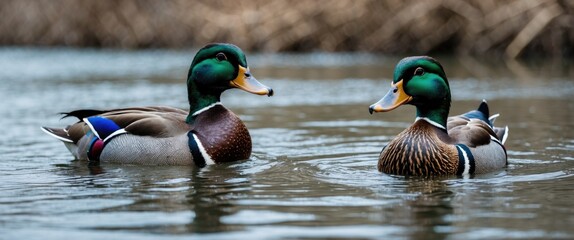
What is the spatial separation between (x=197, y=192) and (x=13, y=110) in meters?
8.04

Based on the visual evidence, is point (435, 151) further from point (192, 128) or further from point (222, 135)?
point (192, 128)

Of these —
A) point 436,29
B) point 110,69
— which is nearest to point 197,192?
point 110,69

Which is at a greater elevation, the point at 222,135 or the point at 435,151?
the point at 222,135

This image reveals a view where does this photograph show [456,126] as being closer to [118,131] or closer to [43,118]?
[118,131]

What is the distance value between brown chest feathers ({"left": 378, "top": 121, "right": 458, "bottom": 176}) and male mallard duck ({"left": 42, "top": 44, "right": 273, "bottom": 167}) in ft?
4.43

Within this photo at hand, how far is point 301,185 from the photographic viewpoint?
25.3ft

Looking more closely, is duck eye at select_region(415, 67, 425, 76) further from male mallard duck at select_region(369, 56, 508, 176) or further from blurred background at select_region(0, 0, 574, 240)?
blurred background at select_region(0, 0, 574, 240)

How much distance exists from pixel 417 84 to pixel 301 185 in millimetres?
1264

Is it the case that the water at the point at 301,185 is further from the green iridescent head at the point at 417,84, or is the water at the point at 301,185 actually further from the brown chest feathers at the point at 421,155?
the green iridescent head at the point at 417,84

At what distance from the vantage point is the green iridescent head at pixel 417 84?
8125 millimetres

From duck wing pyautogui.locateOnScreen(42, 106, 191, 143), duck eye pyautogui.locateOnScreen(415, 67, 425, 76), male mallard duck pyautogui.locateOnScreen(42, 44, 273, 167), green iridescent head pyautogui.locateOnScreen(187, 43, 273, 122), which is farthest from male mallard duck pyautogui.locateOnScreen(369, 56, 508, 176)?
duck wing pyautogui.locateOnScreen(42, 106, 191, 143)

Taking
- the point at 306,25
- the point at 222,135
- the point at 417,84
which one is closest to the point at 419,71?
the point at 417,84

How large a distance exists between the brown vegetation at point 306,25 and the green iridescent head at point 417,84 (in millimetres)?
14699

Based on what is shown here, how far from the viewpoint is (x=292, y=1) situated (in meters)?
28.1
